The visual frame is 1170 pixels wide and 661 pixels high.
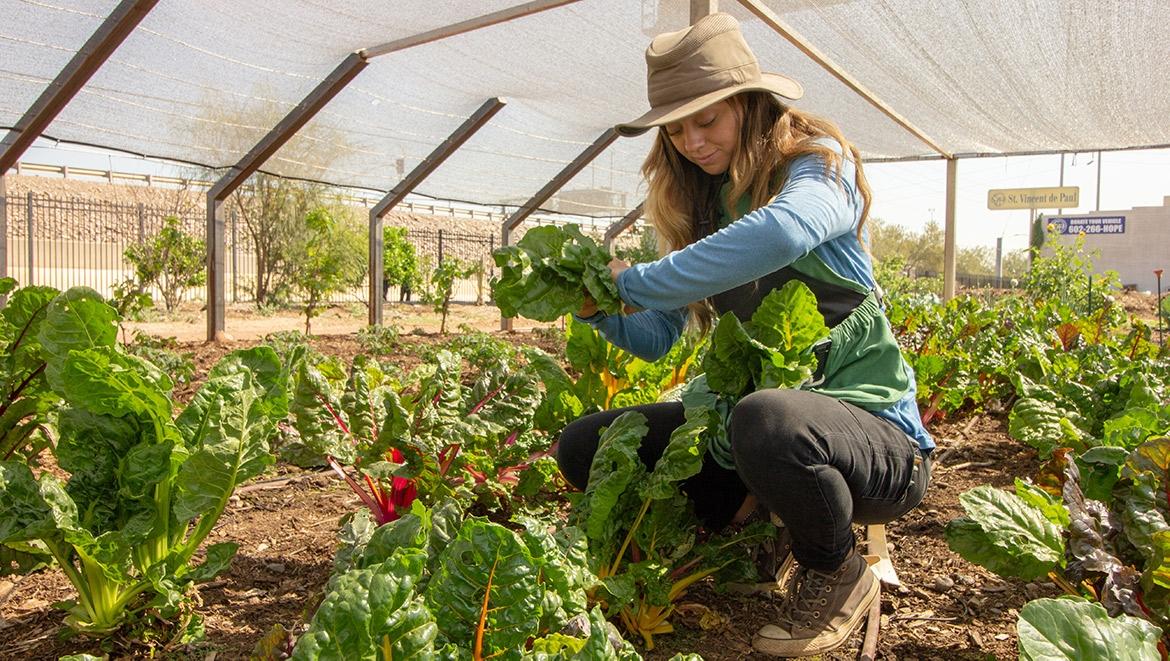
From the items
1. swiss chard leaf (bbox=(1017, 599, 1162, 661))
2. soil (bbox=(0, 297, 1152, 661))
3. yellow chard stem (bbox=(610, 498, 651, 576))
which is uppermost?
swiss chard leaf (bbox=(1017, 599, 1162, 661))

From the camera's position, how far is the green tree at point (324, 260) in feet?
26.5

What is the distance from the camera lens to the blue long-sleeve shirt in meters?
1.71

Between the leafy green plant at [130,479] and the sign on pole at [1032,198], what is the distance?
65.6 ft

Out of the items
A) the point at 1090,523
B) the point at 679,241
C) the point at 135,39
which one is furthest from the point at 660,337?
the point at 135,39

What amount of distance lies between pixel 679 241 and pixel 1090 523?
45.0 inches

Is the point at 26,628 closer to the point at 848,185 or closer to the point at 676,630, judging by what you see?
the point at 676,630

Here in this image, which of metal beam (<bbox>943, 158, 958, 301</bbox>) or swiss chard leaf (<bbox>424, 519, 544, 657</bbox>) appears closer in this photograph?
swiss chard leaf (<bbox>424, 519, 544, 657</bbox>)

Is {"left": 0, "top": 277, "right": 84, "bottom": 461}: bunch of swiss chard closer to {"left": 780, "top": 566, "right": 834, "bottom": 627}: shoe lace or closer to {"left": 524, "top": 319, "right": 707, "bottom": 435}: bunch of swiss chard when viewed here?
{"left": 524, "top": 319, "right": 707, "bottom": 435}: bunch of swiss chard

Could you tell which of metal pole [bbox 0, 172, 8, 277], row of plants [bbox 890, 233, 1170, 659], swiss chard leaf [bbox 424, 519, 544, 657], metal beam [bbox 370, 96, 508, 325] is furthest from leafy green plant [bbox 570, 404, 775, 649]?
metal beam [bbox 370, 96, 508, 325]

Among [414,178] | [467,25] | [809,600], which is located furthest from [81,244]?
[809,600]

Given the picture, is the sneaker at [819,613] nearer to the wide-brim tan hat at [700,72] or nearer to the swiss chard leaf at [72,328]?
the wide-brim tan hat at [700,72]

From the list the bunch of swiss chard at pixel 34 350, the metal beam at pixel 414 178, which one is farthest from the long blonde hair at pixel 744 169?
the metal beam at pixel 414 178

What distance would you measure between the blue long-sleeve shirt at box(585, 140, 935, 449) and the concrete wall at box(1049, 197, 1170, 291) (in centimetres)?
3620

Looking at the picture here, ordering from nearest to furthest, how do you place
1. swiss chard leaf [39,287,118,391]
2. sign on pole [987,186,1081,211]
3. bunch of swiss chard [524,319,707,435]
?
1. swiss chard leaf [39,287,118,391]
2. bunch of swiss chard [524,319,707,435]
3. sign on pole [987,186,1081,211]
